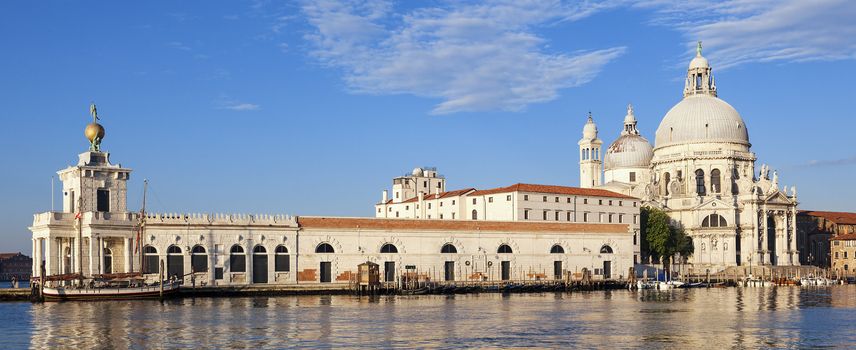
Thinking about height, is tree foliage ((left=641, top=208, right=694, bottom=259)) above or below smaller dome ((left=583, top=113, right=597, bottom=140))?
below

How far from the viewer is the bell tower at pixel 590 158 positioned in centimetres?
11290

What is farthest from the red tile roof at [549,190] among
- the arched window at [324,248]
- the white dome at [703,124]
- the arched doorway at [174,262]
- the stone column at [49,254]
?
the stone column at [49,254]

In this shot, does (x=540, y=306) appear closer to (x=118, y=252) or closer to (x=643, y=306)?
(x=643, y=306)

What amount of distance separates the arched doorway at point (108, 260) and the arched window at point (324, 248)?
12511mm

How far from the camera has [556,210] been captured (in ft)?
290

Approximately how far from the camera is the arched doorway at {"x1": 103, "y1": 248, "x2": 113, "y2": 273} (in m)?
66.6

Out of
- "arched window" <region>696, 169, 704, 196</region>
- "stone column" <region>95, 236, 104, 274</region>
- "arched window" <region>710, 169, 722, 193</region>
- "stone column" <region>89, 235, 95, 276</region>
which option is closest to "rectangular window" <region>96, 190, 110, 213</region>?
"stone column" <region>95, 236, 104, 274</region>

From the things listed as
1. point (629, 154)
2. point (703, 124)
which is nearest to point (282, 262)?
point (703, 124)

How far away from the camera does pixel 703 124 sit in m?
107

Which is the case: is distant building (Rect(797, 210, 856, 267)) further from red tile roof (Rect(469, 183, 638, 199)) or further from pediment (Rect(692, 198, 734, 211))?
red tile roof (Rect(469, 183, 638, 199))

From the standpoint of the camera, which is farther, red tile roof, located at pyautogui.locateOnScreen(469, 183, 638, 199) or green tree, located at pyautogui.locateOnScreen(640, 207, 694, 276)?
green tree, located at pyautogui.locateOnScreen(640, 207, 694, 276)

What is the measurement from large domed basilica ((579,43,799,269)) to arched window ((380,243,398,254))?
3784 cm

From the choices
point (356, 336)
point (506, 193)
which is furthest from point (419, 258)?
point (356, 336)

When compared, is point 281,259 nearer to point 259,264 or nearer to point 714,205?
point 259,264
